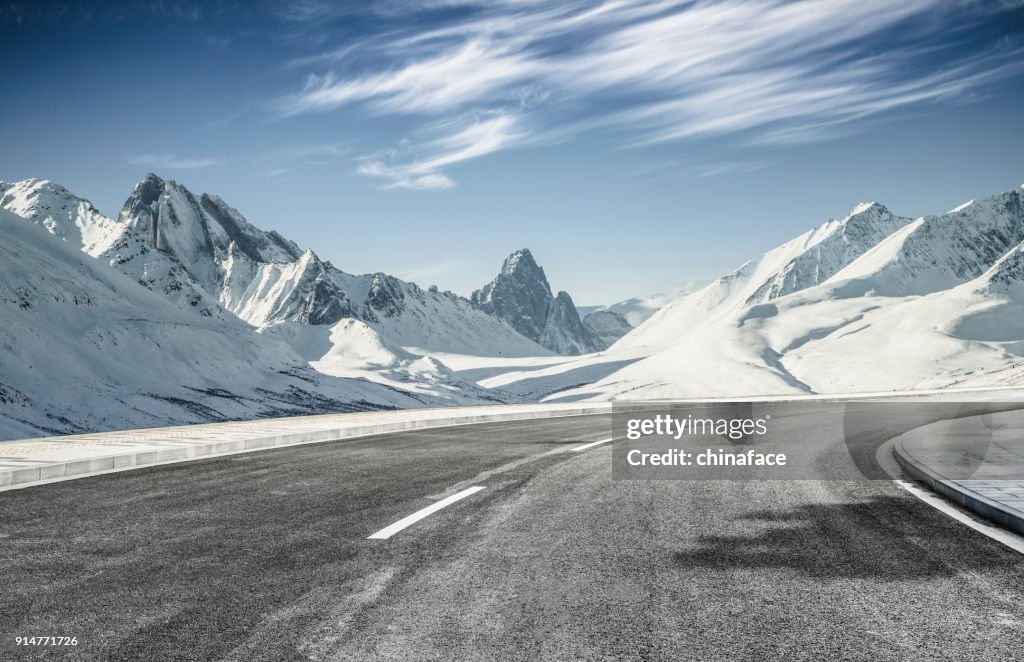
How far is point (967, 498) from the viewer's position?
7.72 m

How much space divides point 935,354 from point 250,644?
168764 millimetres

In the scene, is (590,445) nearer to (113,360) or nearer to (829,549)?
(829,549)

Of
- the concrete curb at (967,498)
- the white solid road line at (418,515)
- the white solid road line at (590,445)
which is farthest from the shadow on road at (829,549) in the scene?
the white solid road line at (590,445)

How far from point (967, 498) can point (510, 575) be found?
202 inches

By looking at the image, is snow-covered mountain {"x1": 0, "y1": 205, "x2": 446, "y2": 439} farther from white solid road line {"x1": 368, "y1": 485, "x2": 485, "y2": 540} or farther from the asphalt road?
the asphalt road

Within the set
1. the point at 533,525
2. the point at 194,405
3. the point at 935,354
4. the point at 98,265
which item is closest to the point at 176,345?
the point at 194,405

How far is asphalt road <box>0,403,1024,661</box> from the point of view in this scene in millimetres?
3836

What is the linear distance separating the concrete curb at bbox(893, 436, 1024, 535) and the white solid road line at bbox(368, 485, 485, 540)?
16.0 ft

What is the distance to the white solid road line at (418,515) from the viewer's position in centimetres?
637

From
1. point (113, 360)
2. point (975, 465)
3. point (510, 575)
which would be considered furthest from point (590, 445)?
point (113, 360)

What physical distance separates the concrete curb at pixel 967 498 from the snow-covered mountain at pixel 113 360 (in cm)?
5642

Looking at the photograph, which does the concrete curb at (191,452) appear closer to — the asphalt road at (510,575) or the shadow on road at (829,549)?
the asphalt road at (510,575)

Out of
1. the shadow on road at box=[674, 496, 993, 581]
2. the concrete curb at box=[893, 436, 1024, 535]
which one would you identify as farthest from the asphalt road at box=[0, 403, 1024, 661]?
the concrete curb at box=[893, 436, 1024, 535]

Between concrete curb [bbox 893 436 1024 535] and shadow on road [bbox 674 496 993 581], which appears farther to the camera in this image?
concrete curb [bbox 893 436 1024 535]
